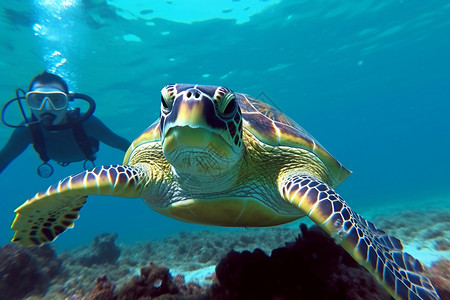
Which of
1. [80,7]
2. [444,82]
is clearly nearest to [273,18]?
[80,7]

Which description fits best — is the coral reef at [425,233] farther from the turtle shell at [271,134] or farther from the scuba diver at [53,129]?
the scuba diver at [53,129]

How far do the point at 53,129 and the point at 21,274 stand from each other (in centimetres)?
330

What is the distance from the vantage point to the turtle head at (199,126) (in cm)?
157

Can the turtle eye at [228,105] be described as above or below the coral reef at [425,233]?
below

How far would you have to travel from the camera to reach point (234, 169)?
2.31 meters

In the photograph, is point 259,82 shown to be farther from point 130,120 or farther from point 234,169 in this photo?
point 234,169

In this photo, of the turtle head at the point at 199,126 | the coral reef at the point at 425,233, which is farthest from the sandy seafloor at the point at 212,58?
the turtle head at the point at 199,126

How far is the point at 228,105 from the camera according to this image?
1.73 meters

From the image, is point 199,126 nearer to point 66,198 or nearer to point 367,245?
point 367,245

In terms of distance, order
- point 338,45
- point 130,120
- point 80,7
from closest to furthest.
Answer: point 80,7 < point 338,45 < point 130,120

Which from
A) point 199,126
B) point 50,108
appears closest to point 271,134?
point 199,126

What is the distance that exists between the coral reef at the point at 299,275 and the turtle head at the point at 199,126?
0.94m

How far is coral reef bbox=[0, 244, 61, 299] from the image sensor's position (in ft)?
13.8

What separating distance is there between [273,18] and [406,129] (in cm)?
10866
